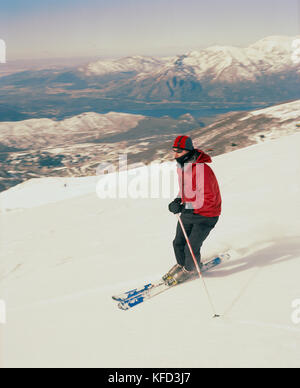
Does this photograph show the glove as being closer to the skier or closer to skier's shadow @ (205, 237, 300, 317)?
the skier

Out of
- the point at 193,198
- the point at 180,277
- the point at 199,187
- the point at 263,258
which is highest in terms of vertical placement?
the point at 199,187

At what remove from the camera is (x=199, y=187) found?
6383mm

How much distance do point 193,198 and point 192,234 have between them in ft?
2.20

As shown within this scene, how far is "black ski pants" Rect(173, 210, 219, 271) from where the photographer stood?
6531 millimetres

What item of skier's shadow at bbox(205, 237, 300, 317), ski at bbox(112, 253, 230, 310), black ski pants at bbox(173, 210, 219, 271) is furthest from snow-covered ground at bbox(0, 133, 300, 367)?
black ski pants at bbox(173, 210, 219, 271)

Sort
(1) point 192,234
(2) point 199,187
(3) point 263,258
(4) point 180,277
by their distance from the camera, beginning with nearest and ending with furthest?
(2) point 199,187 < (1) point 192,234 < (4) point 180,277 < (3) point 263,258

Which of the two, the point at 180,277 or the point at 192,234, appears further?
the point at 180,277

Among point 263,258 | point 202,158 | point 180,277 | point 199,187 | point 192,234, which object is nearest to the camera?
point 202,158

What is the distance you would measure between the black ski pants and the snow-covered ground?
0.55 meters

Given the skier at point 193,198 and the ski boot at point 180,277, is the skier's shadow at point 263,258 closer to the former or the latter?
the ski boot at point 180,277

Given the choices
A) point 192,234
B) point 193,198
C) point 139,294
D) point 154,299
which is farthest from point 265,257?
point 139,294

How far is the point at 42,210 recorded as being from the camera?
17562mm

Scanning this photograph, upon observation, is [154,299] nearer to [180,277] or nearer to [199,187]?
[180,277]

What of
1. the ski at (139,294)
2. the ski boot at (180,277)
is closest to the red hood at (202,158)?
the ski boot at (180,277)
